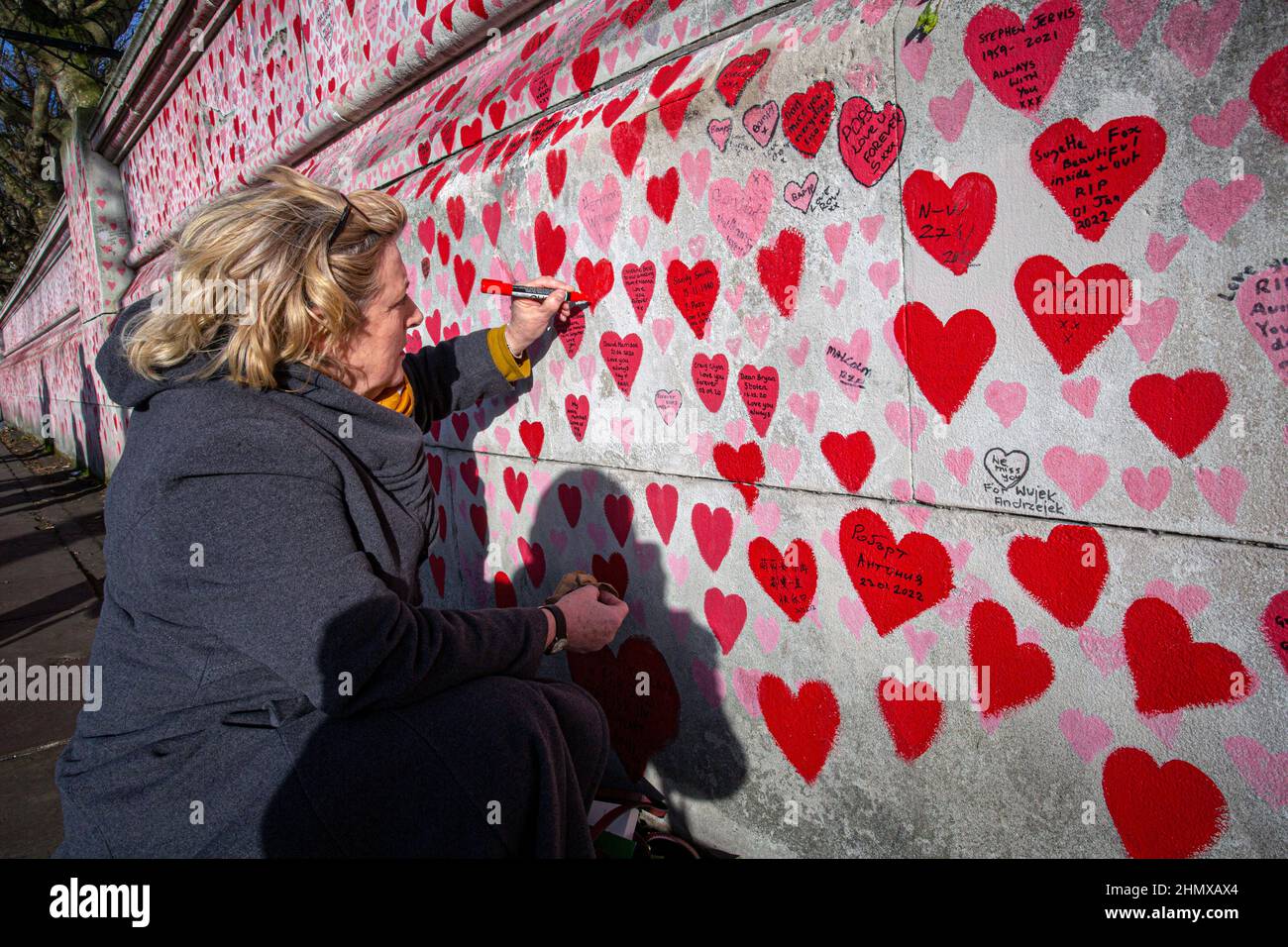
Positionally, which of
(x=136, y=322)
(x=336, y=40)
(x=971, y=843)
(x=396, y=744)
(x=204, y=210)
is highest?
(x=336, y=40)

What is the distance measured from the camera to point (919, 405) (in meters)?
1.54

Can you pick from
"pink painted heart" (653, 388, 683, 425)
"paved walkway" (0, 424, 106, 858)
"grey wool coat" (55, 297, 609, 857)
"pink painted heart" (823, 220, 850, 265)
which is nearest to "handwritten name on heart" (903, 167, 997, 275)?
"pink painted heart" (823, 220, 850, 265)

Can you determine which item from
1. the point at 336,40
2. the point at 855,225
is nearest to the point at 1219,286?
the point at 855,225

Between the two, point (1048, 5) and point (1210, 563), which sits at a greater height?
point (1048, 5)

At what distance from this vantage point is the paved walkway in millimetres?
2732

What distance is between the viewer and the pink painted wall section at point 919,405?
1187 mm

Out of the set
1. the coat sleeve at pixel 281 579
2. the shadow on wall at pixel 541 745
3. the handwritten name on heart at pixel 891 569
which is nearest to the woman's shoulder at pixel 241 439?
the coat sleeve at pixel 281 579

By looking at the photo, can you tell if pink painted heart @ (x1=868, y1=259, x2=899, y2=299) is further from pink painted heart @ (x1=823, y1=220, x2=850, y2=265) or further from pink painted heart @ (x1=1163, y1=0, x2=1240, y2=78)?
pink painted heart @ (x1=1163, y1=0, x2=1240, y2=78)

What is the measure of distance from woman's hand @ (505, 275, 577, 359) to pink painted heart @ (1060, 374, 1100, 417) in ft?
4.60

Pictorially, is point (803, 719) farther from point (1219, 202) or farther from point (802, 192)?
point (1219, 202)

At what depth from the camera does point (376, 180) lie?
3.45 meters

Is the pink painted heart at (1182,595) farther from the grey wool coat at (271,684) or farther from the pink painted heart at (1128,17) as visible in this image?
the grey wool coat at (271,684)
